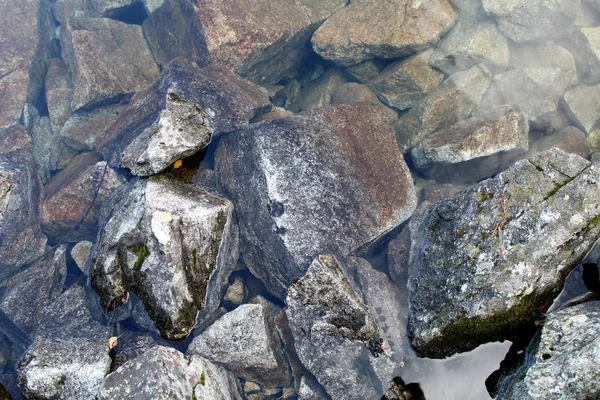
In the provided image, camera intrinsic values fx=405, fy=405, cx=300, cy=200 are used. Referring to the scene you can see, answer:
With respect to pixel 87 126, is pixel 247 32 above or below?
above

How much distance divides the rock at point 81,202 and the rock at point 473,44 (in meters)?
4.66

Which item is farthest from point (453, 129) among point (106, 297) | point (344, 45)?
point (106, 297)

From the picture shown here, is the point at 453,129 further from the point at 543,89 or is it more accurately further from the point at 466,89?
the point at 543,89

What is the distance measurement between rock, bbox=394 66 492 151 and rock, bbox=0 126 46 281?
5038mm

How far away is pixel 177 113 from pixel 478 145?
3.45m

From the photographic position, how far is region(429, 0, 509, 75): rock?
17.2 feet

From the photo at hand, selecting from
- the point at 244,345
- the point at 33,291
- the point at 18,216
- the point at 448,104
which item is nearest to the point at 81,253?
the point at 33,291

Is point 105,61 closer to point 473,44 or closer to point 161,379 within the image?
point 161,379

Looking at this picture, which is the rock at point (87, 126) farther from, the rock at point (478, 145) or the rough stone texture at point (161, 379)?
the rock at point (478, 145)

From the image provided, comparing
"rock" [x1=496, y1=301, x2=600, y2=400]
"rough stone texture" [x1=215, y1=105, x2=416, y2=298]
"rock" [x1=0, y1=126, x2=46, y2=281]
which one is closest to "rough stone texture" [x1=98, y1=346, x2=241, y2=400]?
"rough stone texture" [x1=215, y1=105, x2=416, y2=298]

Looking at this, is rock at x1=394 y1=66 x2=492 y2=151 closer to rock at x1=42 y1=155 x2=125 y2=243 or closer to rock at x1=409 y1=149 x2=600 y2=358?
rock at x1=409 y1=149 x2=600 y2=358

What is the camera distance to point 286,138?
4.56 metres

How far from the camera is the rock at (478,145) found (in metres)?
4.67

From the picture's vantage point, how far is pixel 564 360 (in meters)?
2.63
